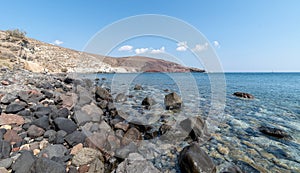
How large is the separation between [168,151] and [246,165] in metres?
2.07

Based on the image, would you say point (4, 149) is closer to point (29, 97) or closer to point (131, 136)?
point (131, 136)

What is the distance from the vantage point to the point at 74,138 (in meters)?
4.14

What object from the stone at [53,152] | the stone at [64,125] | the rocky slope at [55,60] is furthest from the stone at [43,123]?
the rocky slope at [55,60]

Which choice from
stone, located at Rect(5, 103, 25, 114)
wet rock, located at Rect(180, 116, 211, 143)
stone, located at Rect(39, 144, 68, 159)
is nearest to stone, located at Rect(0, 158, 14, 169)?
stone, located at Rect(39, 144, 68, 159)

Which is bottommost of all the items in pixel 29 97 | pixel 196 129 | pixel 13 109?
pixel 196 129

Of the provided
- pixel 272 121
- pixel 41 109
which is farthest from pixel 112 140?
pixel 272 121

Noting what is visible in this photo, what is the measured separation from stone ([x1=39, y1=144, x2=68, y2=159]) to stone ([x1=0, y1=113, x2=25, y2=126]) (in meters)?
1.97

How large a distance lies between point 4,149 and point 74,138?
4.58 feet

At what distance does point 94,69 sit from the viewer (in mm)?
55156

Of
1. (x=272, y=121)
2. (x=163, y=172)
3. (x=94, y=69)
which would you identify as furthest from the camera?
(x=94, y=69)

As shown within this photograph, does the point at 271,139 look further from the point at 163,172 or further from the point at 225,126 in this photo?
the point at 163,172

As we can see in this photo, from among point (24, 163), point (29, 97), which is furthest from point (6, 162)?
point (29, 97)

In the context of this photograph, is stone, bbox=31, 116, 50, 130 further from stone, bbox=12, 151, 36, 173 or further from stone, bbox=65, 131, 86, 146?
stone, bbox=12, 151, 36, 173

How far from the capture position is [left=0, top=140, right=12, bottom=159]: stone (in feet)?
10.6
